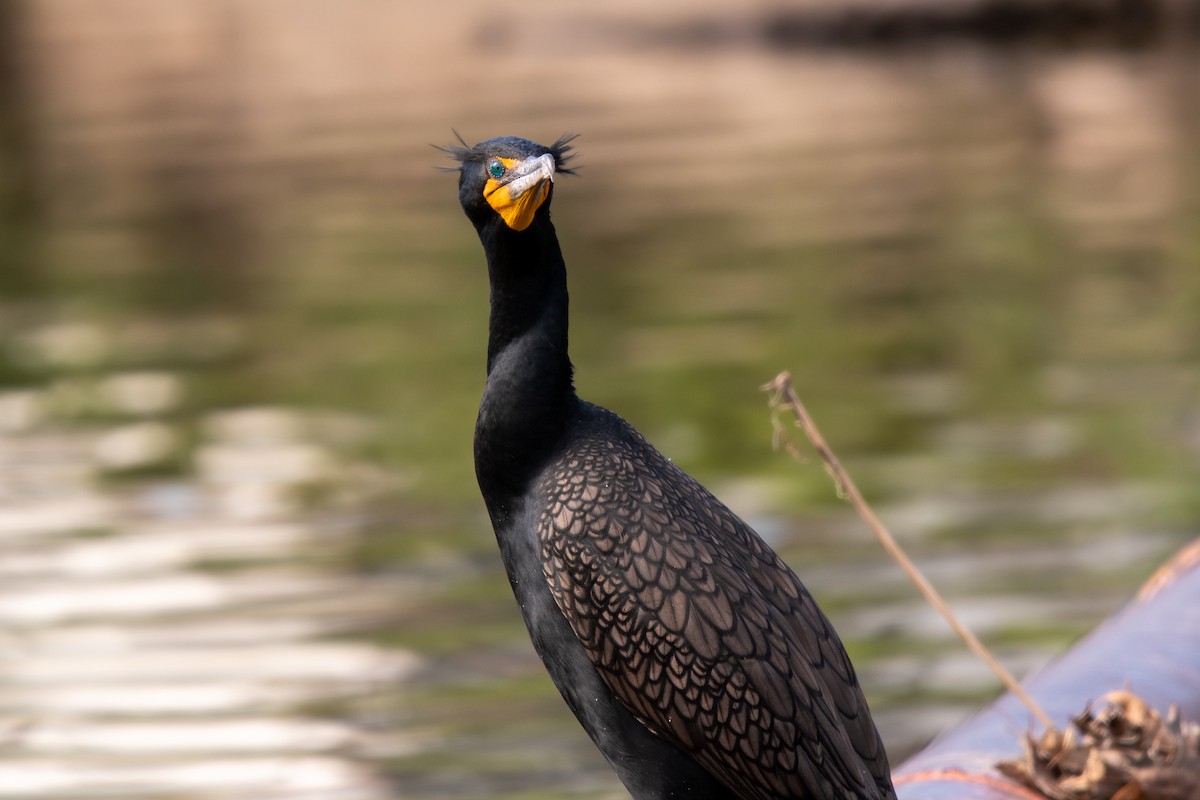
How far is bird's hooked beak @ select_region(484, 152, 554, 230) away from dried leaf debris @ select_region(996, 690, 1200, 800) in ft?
4.99

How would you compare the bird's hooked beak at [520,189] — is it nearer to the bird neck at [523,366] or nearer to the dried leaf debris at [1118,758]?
the bird neck at [523,366]

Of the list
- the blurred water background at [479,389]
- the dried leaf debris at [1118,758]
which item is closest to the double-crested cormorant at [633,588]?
the dried leaf debris at [1118,758]

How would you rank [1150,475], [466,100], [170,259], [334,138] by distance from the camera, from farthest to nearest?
[466,100] → [334,138] → [170,259] → [1150,475]

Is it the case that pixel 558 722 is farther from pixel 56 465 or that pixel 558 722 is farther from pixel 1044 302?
pixel 1044 302

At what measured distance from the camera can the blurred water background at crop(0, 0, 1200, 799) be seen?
26.6 ft

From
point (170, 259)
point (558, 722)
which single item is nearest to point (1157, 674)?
point (558, 722)

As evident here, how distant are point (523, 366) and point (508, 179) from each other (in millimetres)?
415

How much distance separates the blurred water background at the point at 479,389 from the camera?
810cm

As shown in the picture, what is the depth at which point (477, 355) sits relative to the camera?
1376cm

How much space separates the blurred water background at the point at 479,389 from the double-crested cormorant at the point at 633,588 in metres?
3.74

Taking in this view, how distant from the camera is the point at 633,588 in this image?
3.54 meters

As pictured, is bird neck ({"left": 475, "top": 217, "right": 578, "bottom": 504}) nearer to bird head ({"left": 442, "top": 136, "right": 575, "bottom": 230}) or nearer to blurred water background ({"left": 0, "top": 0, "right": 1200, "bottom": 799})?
bird head ({"left": 442, "top": 136, "right": 575, "bottom": 230})

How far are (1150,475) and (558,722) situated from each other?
4181mm

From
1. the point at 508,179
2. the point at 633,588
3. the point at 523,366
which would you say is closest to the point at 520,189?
the point at 508,179
